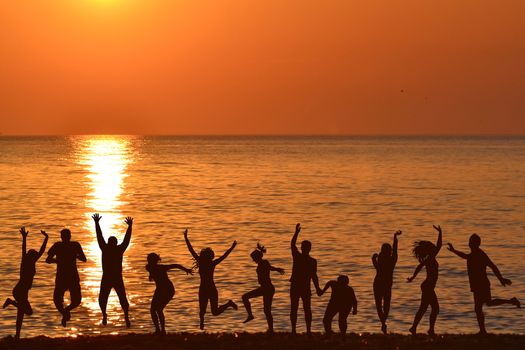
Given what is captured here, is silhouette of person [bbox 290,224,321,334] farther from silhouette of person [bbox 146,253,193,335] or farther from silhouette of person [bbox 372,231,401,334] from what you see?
silhouette of person [bbox 146,253,193,335]

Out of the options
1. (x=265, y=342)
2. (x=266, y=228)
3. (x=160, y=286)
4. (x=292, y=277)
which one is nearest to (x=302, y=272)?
(x=292, y=277)

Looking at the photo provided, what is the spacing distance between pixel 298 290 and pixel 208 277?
5.41ft

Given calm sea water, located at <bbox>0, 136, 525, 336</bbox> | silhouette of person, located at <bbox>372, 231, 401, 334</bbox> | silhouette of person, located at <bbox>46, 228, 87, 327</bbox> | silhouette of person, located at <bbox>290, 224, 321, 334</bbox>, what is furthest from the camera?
calm sea water, located at <bbox>0, 136, 525, 336</bbox>

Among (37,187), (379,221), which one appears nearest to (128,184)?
(37,187)

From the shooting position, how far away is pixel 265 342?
1723 centimetres

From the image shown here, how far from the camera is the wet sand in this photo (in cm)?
1683

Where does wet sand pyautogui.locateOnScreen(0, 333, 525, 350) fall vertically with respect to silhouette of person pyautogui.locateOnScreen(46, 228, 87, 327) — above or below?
below

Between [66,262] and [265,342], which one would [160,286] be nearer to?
[66,262]

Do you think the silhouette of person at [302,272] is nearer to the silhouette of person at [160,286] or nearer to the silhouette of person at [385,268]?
the silhouette of person at [385,268]

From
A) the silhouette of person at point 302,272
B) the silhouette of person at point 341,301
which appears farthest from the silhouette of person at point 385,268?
the silhouette of person at point 302,272

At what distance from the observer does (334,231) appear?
A: 48031 millimetres

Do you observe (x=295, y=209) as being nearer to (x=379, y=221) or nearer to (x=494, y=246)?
(x=379, y=221)

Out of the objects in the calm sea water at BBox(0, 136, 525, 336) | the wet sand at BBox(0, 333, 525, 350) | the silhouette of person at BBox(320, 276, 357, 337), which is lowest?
the calm sea water at BBox(0, 136, 525, 336)

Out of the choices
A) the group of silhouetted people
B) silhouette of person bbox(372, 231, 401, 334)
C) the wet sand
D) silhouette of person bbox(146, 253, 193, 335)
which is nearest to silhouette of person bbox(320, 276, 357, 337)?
the group of silhouetted people
